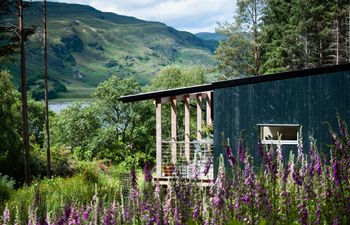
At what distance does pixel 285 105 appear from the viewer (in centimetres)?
1430

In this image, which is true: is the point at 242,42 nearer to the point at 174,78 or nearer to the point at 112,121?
the point at 174,78

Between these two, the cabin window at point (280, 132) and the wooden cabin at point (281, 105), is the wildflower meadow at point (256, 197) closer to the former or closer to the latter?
the wooden cabin at point (281, 105)

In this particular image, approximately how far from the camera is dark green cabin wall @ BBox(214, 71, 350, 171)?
13867 millimetres

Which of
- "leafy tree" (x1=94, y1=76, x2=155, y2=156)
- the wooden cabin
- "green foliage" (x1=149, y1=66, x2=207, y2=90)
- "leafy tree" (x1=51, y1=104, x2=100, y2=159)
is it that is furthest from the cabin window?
"green foliage" (x1=149, y1=66, x2=207, y2=90)

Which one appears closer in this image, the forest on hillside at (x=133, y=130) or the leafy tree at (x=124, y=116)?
the forest on hillside at (x=133, y=130)

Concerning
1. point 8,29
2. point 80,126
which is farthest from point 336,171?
point 80,126

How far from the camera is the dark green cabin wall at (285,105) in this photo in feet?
45.5

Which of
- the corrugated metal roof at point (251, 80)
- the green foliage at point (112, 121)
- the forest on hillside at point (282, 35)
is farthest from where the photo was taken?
the forest on hillside at point (282, 35)

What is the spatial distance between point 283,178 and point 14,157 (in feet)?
68.7

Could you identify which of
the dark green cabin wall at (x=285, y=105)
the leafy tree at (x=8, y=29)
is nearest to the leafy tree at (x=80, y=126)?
the leafy tree at (x=8, y=29)

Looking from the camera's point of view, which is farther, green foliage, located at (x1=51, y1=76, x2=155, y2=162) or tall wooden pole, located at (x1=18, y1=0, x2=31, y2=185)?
green foliage, located at (x1=51, y1=76, x2=155, y2=162)

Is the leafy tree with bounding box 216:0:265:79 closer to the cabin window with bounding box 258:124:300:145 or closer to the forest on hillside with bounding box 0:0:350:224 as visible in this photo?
the forest on hillside with bounding box 0:0:350:224

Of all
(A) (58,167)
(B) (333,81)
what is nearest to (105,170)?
(A) (58,167)

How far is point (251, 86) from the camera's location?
14570 mm
